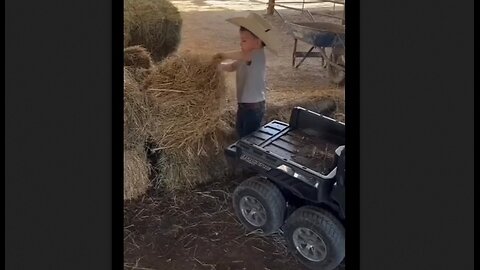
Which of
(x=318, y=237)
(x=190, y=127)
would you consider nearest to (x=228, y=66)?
(x=190, y=127)

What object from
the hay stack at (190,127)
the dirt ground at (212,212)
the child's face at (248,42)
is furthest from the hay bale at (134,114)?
the child's face at (248,42)

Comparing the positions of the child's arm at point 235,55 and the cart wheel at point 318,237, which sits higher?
the child's arm at point 235,55

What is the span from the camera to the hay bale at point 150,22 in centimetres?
174

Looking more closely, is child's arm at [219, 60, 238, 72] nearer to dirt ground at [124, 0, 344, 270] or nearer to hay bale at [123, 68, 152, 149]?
dirt ground at [124, 0, 344, 270]

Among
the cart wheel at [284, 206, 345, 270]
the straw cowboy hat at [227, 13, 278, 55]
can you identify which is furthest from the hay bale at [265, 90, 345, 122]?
the cart wheel at [284, 206, 345, 270]

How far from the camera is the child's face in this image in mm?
1755

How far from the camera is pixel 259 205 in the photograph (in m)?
1.75

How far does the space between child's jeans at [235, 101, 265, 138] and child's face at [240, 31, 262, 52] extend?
0.13 metres

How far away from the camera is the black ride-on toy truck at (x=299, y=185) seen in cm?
173

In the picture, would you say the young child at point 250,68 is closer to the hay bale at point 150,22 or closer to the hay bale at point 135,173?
the hay bale at point 150,22

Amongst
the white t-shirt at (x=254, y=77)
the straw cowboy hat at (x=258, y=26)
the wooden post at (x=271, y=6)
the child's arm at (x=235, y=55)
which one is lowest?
the white t-shirt at (x=254, y=77)

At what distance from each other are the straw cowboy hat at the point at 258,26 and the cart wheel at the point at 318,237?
394 millimetres
